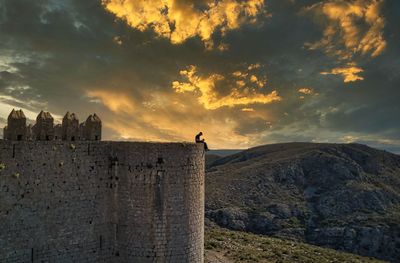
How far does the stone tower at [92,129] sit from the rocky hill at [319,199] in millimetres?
59520

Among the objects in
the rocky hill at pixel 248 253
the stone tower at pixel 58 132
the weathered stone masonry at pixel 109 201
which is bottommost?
the rocky hill at pixel 248 253

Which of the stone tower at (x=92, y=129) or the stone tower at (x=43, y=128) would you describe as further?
the stone tower at (x=92, y=129)

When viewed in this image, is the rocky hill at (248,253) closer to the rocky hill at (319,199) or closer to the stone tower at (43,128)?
the stone tower at (43,128)

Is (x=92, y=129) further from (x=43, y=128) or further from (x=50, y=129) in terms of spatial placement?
(x=43, y=128)

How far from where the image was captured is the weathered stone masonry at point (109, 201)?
17.4 metres

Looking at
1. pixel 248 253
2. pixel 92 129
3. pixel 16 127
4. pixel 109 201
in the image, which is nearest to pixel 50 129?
pixel 16 127

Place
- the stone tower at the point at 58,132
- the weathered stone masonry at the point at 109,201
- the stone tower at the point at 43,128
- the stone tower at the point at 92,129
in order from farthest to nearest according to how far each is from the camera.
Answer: the stone tower at the point at 92,129 < the stone tower at the point at 58,132 < the stone tower at the point at 43,128 < the weathered stone masonry at the point at 109,201

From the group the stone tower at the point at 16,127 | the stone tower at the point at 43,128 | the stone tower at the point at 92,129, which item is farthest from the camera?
the stone tower at the point at 92,129

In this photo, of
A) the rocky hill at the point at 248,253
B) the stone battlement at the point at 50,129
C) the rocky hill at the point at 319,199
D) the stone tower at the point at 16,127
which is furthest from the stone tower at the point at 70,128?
the rocky hill at the point at 319,199

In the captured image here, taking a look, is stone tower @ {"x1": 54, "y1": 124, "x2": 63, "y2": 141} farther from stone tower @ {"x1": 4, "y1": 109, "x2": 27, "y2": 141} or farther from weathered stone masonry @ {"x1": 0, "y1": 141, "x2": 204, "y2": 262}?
stone tower @ {"x1": 4, "y1": 109, "x2": 27, "y2": 141}

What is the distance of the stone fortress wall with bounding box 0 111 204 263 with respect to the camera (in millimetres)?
17438

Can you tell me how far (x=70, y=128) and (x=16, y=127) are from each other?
8.39ft

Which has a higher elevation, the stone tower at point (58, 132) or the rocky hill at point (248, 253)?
the stone tower at point (58, 132)

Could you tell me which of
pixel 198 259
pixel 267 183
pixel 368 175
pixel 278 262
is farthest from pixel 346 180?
pixel 198 259
